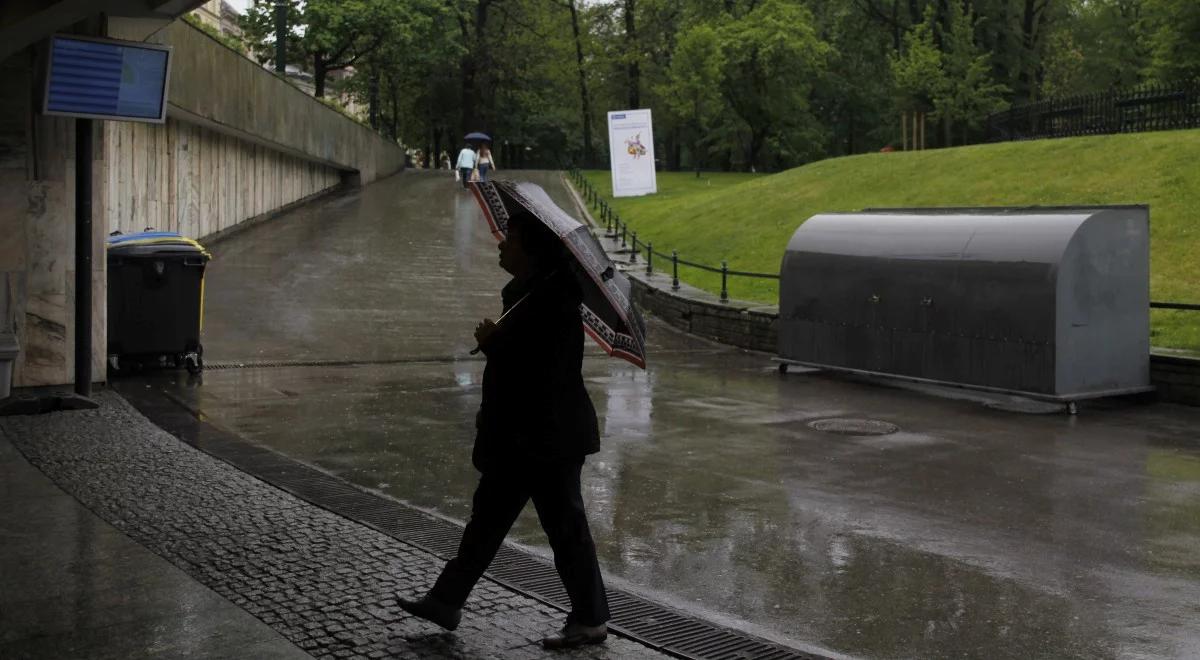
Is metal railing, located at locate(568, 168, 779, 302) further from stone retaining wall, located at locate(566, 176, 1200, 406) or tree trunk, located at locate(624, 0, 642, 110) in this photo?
tree trunk, located at locate(624, 0, 642, 110)

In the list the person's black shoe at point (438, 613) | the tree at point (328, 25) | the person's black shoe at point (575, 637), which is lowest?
the person's black shoe at point (575, 637)

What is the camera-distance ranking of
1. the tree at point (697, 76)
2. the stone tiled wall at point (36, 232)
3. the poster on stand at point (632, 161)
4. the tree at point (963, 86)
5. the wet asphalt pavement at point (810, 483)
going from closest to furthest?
the wet asphalt pavement at point (810, 483), the stone tiled wall at point (36, 232), the poster on stand at point (632, 161), the tree at point (963, 86), the tree at point (697, 76)

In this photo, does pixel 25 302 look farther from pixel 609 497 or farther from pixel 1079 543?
pixel 1079 543

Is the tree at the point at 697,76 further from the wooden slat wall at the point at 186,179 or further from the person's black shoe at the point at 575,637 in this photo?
the person's black shoe at the point at 575,637

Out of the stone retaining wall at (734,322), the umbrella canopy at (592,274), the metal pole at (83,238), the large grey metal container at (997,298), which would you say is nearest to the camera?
the umbrella canopy at (592,274)

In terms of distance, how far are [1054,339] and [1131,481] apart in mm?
3262

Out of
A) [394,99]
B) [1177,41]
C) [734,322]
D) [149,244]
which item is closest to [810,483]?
[149,244]

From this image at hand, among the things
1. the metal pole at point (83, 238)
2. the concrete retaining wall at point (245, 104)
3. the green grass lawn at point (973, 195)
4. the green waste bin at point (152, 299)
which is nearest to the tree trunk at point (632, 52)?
the concrete retaining wall at point (245, 104)

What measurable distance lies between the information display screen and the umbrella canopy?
6.63m

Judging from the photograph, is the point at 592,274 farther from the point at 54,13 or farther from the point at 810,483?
the point at 54,13

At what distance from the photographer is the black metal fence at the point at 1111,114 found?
28500 millimetres

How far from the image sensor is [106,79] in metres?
11.4

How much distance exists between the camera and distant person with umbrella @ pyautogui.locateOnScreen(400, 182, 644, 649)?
17.1 feet

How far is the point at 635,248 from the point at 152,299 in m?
13.5
